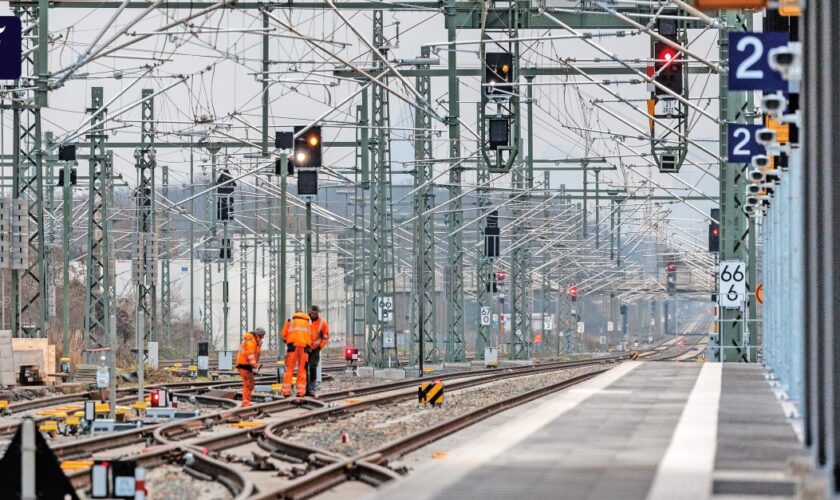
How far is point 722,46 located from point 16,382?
1724 cm

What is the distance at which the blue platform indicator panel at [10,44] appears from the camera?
2231cm

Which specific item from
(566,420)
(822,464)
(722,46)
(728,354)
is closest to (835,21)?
(822,464)

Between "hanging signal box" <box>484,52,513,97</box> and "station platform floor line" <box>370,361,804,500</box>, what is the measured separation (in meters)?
12.9

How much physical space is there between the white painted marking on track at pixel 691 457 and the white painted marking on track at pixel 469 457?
1.42 m

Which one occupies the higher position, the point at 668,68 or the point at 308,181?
the point at 668,68

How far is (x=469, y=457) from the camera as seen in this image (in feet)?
44.4

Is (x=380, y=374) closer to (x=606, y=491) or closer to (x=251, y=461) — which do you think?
(x=251, y=461)

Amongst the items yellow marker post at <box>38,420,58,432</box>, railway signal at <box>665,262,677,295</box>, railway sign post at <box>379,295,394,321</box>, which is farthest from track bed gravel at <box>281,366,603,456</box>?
railway signal at <box>665,262,677,295</box>

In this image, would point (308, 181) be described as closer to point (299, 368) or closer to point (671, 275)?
point (299, 368)

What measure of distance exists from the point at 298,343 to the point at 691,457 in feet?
62.9

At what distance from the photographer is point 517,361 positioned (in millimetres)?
66000

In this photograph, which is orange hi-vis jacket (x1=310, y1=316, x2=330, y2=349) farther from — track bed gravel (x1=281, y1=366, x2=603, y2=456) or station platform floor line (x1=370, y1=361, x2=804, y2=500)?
station platform floor line (x1=370, y1=361, x2=804, y2=500)

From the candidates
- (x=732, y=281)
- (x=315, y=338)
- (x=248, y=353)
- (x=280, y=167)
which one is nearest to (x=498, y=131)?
(x=732, y=281)

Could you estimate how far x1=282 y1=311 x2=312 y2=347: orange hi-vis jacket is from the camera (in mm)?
31828
